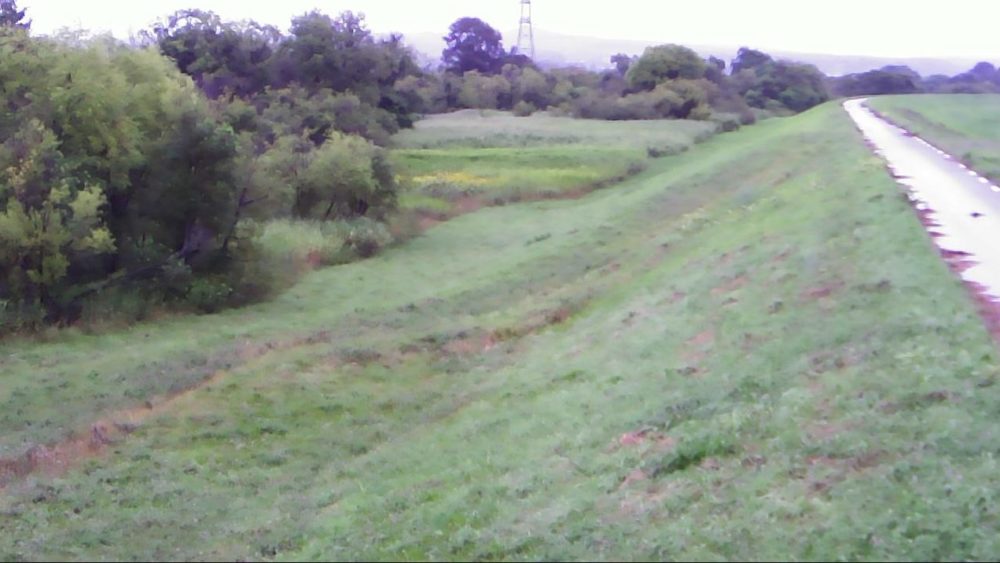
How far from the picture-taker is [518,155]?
6438 centimetres

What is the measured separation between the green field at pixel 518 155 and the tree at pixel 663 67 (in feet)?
57.3

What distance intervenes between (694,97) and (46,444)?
84411 mm

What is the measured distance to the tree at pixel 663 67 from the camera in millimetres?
104562

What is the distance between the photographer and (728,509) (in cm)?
977

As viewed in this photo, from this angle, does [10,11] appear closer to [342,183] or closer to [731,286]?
[342,183]

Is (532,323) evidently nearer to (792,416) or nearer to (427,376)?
(427,376)

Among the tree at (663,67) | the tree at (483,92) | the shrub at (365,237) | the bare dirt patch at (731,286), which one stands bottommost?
the shrub at (365,237)

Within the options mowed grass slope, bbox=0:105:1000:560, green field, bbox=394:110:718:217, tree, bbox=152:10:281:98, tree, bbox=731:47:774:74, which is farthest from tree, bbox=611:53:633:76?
mowed grass slope, bbox=0:105:1000:560

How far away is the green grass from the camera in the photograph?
38.9 meters

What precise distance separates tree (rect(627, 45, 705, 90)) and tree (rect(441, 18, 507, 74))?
879 inches

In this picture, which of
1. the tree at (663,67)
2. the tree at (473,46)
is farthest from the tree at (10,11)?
the tree at (473,46)

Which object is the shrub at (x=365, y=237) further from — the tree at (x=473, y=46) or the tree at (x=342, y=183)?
the tree at (x=473, y=46)

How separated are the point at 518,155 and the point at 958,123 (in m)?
30.5

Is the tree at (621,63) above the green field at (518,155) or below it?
above
